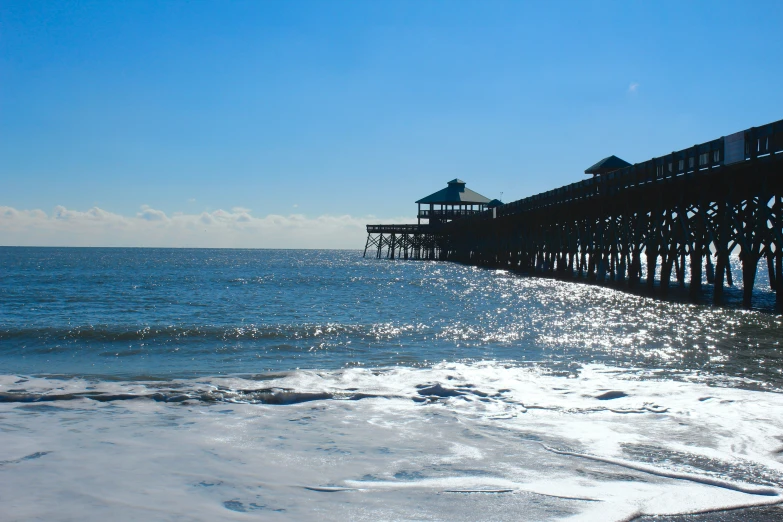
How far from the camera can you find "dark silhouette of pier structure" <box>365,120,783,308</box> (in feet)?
59.0

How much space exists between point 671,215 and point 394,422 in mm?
21290

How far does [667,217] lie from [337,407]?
20150 millimetres

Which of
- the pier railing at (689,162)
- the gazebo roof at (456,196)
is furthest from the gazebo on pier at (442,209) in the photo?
the pier railing at (689,162)

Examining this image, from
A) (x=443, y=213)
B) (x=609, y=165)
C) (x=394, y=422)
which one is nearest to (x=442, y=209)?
(x=443, y=213)

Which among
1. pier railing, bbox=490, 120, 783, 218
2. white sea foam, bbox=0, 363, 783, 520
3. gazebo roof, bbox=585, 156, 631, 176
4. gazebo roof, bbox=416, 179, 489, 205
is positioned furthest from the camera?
gazebo roof, bbox=416, 179, 489, 205

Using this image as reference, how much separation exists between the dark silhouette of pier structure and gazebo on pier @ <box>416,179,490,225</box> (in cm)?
2018

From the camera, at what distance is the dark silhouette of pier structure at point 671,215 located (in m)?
18.0

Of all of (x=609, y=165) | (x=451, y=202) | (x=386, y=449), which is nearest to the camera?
(x=386, y=449)

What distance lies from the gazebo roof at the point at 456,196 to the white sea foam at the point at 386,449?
196 feet

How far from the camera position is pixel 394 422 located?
721 cm

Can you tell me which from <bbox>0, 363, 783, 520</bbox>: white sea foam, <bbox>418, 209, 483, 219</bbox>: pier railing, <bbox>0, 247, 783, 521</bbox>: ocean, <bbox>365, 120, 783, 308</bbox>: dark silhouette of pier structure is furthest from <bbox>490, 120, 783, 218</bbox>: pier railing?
<bbox>418, 209, 483, 219</bbox>: pier railing

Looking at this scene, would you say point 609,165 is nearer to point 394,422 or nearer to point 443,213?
point 443,213

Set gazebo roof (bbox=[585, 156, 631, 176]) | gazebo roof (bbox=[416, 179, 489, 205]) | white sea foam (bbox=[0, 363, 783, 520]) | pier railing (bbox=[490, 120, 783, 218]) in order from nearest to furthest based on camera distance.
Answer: white sea foam (bbox=[0, 363, 783, 520]), pier railing (bbox=[490, 120, 783, 218]), gazebo roof (bbox=[585, 156, 631, 176]), gazebo roof (bbox=[416, 179, 489, 205])

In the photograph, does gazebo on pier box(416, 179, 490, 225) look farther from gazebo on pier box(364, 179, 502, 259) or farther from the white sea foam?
the white sea foam
